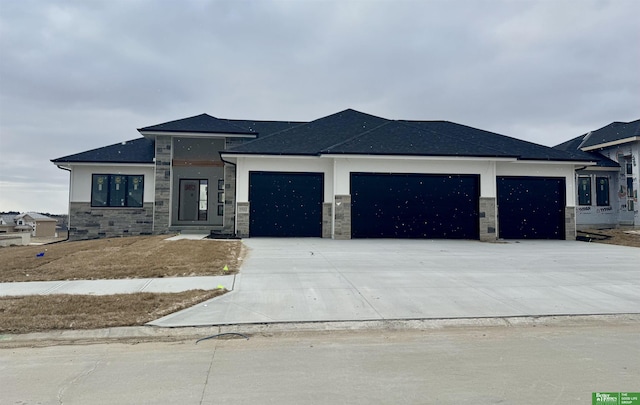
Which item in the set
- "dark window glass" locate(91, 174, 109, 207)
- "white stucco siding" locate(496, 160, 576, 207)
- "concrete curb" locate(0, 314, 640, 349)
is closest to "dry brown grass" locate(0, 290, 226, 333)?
"concrete curb" locate(0, 314, 640, 349)

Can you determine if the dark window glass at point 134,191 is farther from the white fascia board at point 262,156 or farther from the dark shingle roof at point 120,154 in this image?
the white fascia board at point 262,156

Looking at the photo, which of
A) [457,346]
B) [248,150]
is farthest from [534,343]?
[248,150]

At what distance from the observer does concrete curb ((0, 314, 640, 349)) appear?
541cm

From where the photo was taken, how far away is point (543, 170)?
19.6 metres

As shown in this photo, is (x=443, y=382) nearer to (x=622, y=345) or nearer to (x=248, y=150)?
(x=622, y=345)

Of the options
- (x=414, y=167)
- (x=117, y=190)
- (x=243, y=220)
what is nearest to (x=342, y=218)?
(x=414, y=167)

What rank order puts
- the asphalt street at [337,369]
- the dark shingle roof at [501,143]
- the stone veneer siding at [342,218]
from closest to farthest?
the asphalt street at [337,369], the stone veneer siding at [342,218], the dark shingle roof at [501,143]

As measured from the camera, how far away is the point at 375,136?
19.6m

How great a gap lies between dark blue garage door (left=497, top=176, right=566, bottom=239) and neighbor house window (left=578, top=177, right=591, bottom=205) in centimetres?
567

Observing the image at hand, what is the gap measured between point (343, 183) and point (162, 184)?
9699 mm

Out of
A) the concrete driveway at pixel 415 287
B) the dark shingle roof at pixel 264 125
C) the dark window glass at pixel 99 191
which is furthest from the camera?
the dark shingle roof at pixel 264 125

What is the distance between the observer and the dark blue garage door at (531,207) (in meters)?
19.6

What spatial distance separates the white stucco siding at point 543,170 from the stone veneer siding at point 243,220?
40.6 ft

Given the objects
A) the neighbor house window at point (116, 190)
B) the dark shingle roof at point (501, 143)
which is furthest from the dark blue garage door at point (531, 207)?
the neighbor house window at point (116, 190)
